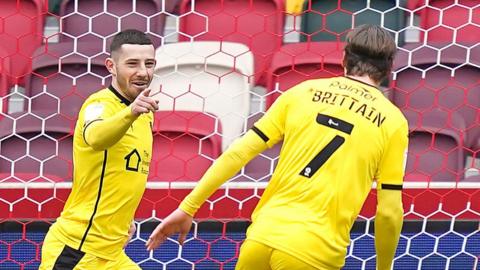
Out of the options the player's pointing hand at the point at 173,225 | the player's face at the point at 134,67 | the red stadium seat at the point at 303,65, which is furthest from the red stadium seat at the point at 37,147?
the player's pointing hand at the point at 173,225

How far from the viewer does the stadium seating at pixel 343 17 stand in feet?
16.7

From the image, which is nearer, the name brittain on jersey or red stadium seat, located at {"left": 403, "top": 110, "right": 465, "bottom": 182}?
the name brittain on jersey

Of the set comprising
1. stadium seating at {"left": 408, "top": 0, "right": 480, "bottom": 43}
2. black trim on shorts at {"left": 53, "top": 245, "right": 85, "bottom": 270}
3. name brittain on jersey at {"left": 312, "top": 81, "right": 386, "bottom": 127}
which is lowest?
black trim on shorts at {"left": 53, "top": 245, "right": 85, "bottom": 270}

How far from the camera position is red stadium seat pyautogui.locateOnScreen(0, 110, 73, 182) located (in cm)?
439

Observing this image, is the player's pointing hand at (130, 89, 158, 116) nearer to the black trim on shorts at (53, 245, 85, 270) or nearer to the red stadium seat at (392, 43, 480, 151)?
the black trim on shorts at (53, 245, 85, 270)

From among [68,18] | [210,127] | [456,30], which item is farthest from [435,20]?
[68,18]

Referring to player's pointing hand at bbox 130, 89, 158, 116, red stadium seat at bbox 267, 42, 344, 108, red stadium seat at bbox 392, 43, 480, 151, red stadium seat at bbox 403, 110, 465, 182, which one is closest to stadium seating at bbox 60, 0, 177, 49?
red stadium seat at bbox 267, 42, 344, 108

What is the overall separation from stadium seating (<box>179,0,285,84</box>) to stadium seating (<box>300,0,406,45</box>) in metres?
0.14

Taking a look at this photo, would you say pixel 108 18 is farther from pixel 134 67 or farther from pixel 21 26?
pixel 134 67

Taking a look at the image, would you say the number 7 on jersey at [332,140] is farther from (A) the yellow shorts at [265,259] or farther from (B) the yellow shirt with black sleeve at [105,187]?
(B) the yellow shirt with black sleeve at [105,187]

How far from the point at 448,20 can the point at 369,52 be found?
2.41m

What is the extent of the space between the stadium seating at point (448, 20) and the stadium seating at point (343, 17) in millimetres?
108

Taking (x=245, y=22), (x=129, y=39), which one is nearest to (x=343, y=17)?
(x=245, y=22)

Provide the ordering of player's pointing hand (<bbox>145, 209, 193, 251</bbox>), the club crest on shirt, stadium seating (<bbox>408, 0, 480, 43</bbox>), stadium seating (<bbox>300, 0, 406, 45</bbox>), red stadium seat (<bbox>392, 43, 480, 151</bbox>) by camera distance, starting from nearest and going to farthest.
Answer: player's pointing hand (<bbox>145, 209, 193, 251</bbox>)
the club crest on shirt
red stadium seat (<bbox>392, 43, 480, 151</bbox>)
stadium seating (<bbox>408, 0, 480, 43</bbox>)
stadium seating (<bbox>300, 0, 406, 45</bbox>)
